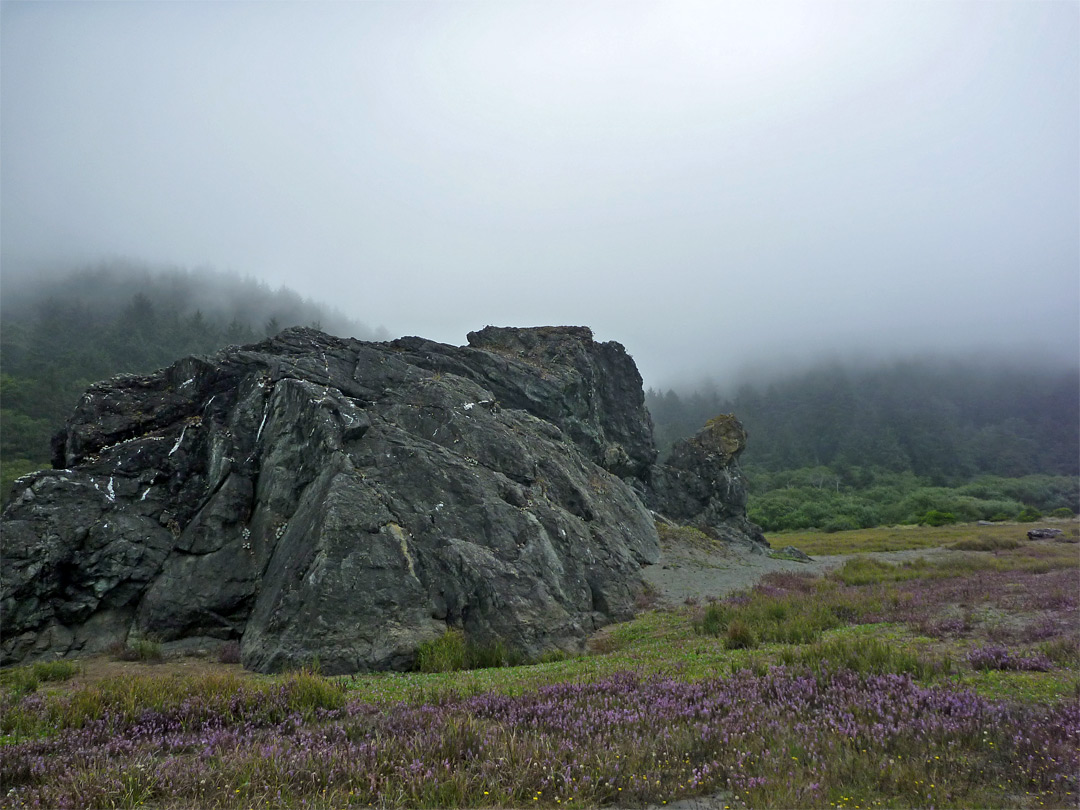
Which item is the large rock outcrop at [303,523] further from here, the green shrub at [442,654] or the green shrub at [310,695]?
the green shrub at [310,695]

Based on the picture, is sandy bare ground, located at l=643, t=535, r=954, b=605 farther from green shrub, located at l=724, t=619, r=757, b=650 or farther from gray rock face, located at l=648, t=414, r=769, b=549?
green shrub, located at l=724, t=619, r=757, b=650

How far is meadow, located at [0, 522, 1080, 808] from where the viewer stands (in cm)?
420

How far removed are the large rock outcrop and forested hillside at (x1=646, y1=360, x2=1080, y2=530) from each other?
251 ft

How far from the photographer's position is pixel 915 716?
551 centimetres

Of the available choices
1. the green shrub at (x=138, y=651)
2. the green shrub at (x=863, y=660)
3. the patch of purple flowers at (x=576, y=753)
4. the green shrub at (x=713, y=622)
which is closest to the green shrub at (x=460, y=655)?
the green shrub at (x=713, y=622)

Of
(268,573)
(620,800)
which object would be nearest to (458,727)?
(620,800)

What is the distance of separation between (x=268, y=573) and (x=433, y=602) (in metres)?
5.72

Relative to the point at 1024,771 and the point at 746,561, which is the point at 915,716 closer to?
the point at 1024,771

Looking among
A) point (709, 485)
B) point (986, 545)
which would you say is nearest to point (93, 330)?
point (709, 485)

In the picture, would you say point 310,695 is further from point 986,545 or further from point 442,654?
point 986,545

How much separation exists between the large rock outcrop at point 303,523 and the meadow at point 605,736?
4637 millimetres

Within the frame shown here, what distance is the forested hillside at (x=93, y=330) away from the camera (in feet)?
204

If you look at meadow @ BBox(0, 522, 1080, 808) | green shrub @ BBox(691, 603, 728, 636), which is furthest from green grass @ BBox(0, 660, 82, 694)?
green shrub @ BBox(691, 603, 728, 636)

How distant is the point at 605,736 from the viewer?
522 centimetres
